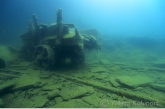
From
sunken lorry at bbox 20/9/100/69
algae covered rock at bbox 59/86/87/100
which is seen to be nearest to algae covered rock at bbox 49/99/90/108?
algae covered rock at bbox 59/86/87/100

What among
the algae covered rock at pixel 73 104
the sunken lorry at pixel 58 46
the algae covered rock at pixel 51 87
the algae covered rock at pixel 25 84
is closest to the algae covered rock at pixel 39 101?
the algae covered rock at pixel 73 104

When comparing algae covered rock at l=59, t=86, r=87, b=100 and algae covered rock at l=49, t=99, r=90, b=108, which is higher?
algae covered rock at l=59, t=86, r=87, b=100

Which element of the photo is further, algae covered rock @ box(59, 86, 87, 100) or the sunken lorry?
the sunken lorry

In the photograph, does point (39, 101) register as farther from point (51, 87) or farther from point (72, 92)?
point (72, 92)

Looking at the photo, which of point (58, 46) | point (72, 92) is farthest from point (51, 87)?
point (58, 46)

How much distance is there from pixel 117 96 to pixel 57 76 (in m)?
3.23

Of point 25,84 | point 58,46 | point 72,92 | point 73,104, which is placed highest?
point 58,46

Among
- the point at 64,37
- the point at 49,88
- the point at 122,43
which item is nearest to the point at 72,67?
the point at 64,37

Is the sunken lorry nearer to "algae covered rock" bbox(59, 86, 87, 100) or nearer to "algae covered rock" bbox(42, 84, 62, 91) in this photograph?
"algae covered rock" bbox(42, 84, 62, 91)

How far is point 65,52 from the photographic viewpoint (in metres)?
7.58

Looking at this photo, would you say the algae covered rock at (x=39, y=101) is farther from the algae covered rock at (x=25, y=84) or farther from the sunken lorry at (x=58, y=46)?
the sunken lorry at (x=58, y=46)

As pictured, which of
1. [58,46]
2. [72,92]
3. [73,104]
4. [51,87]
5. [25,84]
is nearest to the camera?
[73,104]

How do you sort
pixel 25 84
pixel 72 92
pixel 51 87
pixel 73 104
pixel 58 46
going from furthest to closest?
1. pixel 58 46
2. pixel 51 87
3. pixel 25 84
4. pixel 72 92
5. pixel 73 104

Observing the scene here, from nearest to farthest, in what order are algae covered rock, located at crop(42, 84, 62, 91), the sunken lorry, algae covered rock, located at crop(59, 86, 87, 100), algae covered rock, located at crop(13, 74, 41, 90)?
algae covered rock, located at crop(59, 86, 87, 100) < algae covered rock, located at crop(13, 74, 41, 90) < algae covered rock, located at crop(42, 84, 62, 91) < the sunken lorry
